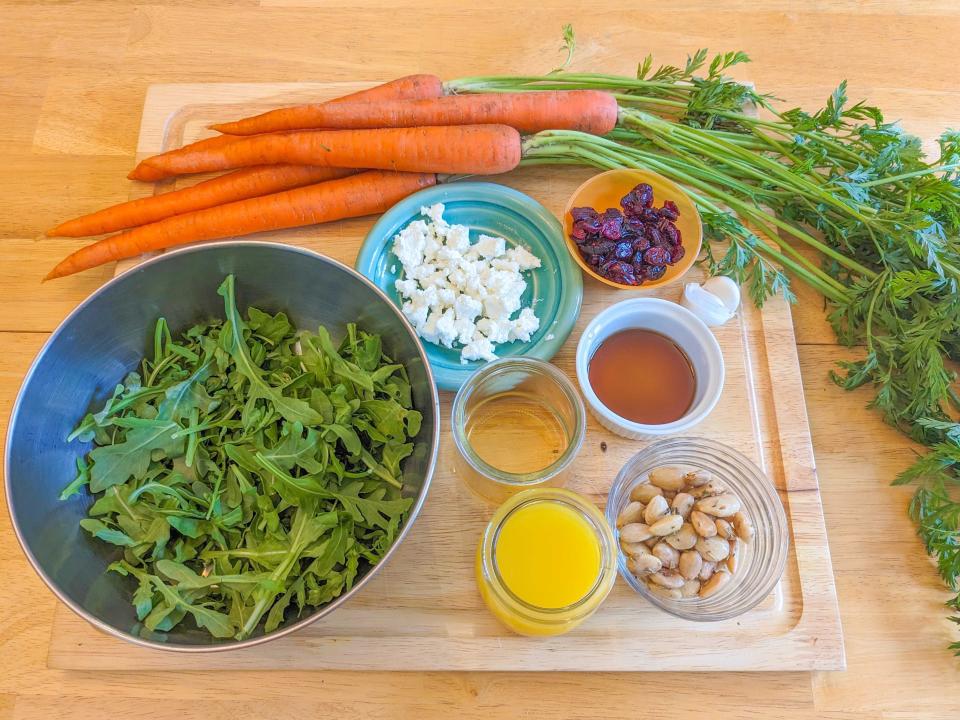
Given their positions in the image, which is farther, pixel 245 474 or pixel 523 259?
pixel 523 259

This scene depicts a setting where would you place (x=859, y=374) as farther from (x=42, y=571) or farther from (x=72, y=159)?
(x=72, y=159)

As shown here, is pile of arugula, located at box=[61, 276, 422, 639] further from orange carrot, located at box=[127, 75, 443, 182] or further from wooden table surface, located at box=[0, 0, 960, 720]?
orange carrot, located at box=[127, 75, 443, 182]

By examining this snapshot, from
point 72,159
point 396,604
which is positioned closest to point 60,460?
point 396,604

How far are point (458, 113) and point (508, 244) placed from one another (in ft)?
1.00

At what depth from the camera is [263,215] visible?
134cm

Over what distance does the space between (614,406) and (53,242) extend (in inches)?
A: 49.2

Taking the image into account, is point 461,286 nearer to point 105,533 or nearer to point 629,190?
point 629,190

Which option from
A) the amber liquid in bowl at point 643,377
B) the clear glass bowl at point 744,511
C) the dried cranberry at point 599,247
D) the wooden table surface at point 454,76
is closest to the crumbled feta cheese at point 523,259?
the dried cranberry at point 599,247

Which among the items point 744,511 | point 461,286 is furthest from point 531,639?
point 461,286

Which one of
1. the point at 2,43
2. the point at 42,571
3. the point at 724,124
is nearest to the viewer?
the point at 42,571

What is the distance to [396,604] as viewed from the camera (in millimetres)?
1073

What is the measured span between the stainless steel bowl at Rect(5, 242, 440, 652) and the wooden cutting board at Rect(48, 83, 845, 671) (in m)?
0.15

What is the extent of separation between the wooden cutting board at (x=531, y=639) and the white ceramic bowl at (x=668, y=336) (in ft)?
0.20

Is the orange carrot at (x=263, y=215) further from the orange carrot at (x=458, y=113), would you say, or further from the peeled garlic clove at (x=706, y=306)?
the peeled garlic clove at (x=706, y=306)
